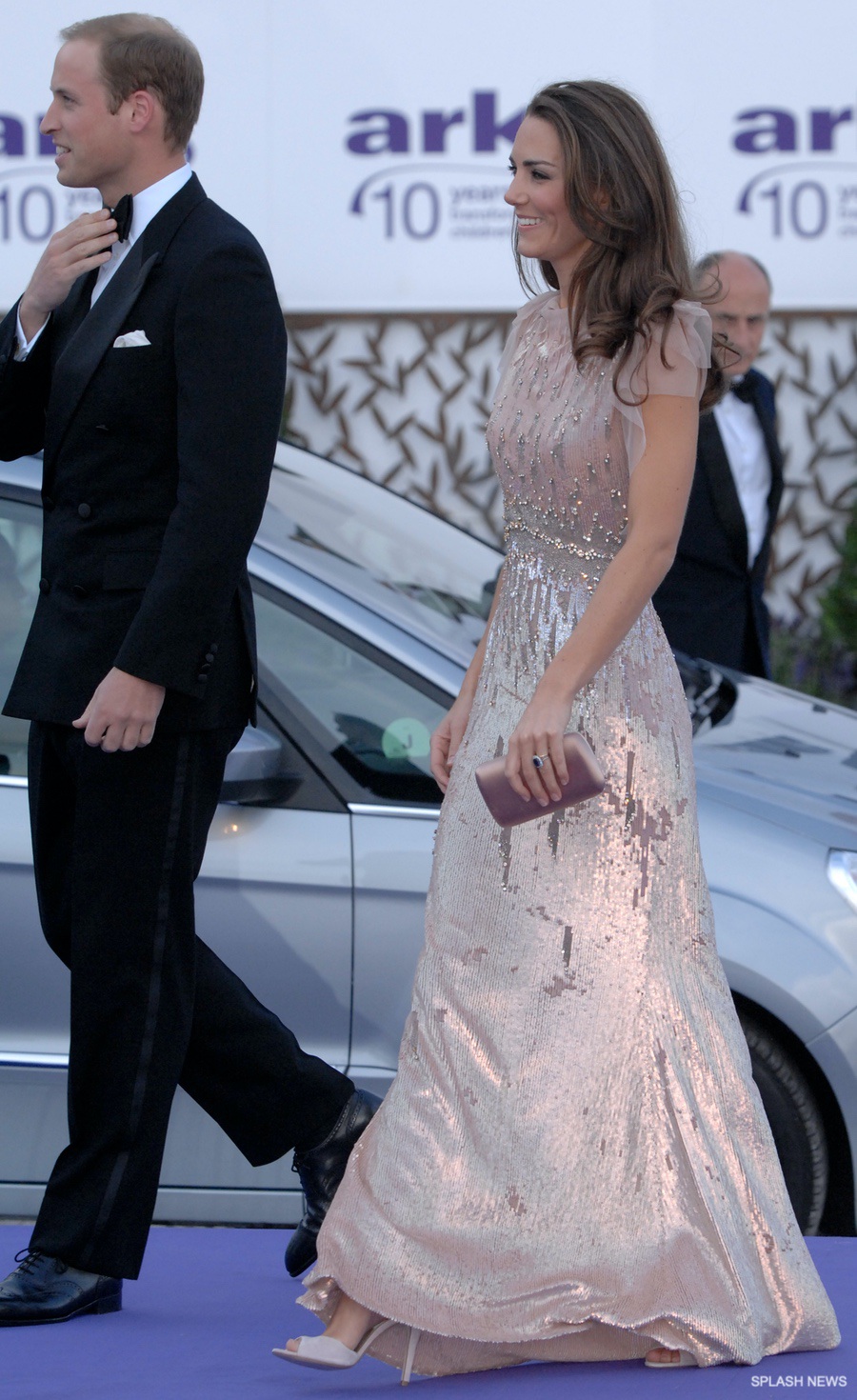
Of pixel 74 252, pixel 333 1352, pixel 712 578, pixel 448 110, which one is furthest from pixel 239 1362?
pixel 448 110

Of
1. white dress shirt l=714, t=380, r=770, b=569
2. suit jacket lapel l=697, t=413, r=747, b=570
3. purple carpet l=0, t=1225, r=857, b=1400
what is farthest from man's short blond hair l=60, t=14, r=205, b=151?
white dress shirt l=714, t=380, r=770, b=569

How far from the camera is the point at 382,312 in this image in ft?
27.9

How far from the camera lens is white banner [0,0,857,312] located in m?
8.09

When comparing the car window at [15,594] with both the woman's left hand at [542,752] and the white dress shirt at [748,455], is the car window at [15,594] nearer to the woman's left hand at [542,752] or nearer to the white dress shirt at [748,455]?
the woman's left hand at [542,752]

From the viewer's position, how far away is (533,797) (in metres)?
2.25

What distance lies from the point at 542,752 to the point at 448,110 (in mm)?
6503

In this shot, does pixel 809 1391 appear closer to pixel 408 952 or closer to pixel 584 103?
pixel 408 952

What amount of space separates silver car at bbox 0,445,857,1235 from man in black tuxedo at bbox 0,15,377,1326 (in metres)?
0.59

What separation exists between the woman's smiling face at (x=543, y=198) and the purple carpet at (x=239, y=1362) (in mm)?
1430

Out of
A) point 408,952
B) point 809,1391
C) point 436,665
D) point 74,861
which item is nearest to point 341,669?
point 436,665

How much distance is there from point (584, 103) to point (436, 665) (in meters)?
1.28

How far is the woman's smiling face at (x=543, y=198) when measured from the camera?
2.34m

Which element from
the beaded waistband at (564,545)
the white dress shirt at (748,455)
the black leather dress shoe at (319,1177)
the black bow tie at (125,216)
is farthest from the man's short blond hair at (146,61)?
the white dress shirt at (748,455)

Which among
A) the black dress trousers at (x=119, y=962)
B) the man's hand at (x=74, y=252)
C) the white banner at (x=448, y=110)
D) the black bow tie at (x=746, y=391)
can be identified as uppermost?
the white banner at (x=448, y=110)
